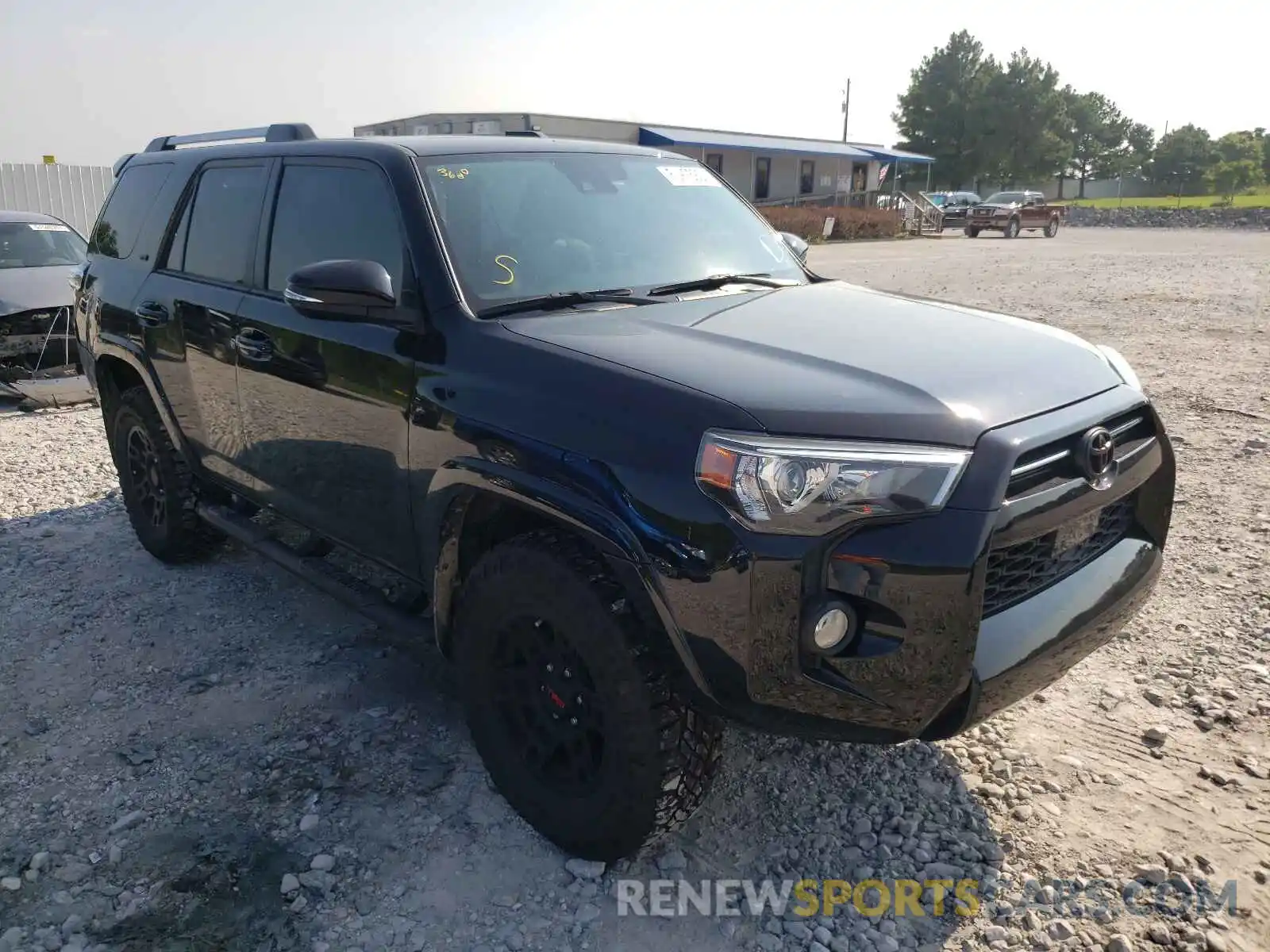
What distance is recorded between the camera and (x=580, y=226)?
3357 mm

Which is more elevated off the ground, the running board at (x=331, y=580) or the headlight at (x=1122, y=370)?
the headlight at (x=1122, y=370)

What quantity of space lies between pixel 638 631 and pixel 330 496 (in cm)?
157

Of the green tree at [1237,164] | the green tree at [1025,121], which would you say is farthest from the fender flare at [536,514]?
the green tree at [1025,121]

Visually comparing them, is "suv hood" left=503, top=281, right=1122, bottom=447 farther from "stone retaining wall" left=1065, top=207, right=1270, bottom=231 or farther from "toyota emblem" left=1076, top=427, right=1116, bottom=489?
"stone retaining wall" left=1065, top=207, right=1270, bottom=231

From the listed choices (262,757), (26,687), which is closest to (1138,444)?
(262,757)

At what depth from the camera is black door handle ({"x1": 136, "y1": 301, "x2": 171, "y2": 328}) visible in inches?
173

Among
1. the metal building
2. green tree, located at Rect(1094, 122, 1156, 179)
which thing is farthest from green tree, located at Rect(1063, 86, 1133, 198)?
the metal building

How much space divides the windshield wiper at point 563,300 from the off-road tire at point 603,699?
0.72 m

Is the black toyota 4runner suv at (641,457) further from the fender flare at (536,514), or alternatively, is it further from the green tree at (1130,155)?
the green tree at (1130,155)

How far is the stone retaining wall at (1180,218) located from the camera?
47500 mm

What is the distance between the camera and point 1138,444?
2.83m

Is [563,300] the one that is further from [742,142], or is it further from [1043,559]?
[742,142]

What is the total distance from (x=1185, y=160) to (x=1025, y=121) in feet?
53.1

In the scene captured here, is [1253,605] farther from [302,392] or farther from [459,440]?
[302,392]
